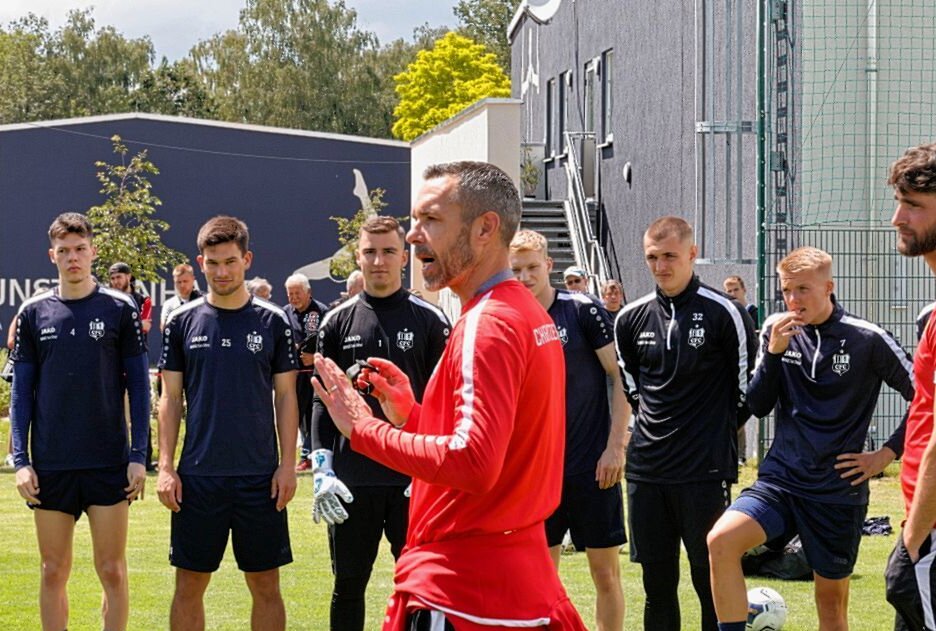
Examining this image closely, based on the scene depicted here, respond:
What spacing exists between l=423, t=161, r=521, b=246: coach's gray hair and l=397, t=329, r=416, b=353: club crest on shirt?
297 cm

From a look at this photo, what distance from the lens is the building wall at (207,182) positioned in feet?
114

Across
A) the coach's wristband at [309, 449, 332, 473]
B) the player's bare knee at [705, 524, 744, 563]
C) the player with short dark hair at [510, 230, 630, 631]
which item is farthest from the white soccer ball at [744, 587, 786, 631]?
the coach's wristband at [309, 449, 332, 473]

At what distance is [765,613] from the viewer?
805 centimetres

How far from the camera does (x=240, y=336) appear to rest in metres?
6.87

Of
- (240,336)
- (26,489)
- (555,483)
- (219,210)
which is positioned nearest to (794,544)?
(240,336)

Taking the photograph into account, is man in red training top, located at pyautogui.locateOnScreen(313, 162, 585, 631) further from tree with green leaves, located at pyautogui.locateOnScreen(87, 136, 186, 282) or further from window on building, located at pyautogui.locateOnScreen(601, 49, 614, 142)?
window on building, located at pyautogui.locateOnScreen(601, 49, 614, 142)

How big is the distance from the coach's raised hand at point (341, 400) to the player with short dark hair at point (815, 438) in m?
3.15

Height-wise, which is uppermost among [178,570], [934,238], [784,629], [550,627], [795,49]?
[795,49]

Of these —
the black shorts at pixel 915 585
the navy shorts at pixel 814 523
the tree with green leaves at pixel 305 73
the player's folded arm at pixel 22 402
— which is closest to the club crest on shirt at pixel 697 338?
the navy shorts at pixel 814 523

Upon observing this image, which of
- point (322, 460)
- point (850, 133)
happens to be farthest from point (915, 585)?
point (850, 133)

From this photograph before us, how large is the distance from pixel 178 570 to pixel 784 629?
3.75 m

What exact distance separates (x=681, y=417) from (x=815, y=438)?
0.67 m

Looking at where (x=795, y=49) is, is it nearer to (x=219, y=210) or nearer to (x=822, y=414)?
(x=822, y=414)

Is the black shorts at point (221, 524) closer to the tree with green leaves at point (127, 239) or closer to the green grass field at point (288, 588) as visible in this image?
the green grass field at point (288, 588)
